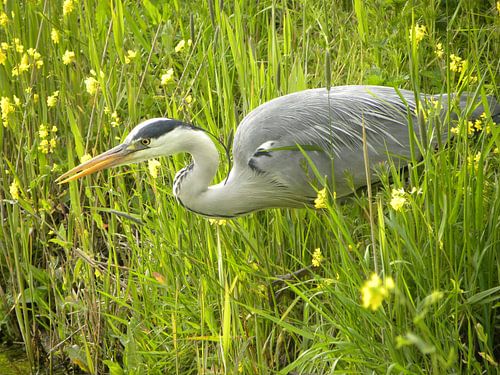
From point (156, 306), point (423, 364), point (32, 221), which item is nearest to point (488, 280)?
point (423, 364)

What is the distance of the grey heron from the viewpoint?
271 cm

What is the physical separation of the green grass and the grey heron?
0.30ft

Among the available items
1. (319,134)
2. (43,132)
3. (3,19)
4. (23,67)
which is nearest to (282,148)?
(319,134)

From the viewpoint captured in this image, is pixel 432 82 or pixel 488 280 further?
pixel 432 82

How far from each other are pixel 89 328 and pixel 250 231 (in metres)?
0.68

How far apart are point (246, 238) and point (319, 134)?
482 millimetres

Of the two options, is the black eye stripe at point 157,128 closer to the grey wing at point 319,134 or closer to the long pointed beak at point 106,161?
the long pointed beak at point 106,161

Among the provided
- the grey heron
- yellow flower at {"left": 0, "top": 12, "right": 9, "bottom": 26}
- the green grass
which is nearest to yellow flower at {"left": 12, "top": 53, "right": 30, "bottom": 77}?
the green grass

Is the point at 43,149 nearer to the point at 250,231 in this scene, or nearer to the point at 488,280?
the point at 250,231

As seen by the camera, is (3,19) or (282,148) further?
(3,19)

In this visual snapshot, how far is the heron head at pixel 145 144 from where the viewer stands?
8.77ft

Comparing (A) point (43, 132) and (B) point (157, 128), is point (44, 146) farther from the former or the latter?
(B) point (157, 128)

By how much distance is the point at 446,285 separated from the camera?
2.13 m

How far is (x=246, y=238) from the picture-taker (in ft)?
8.84
